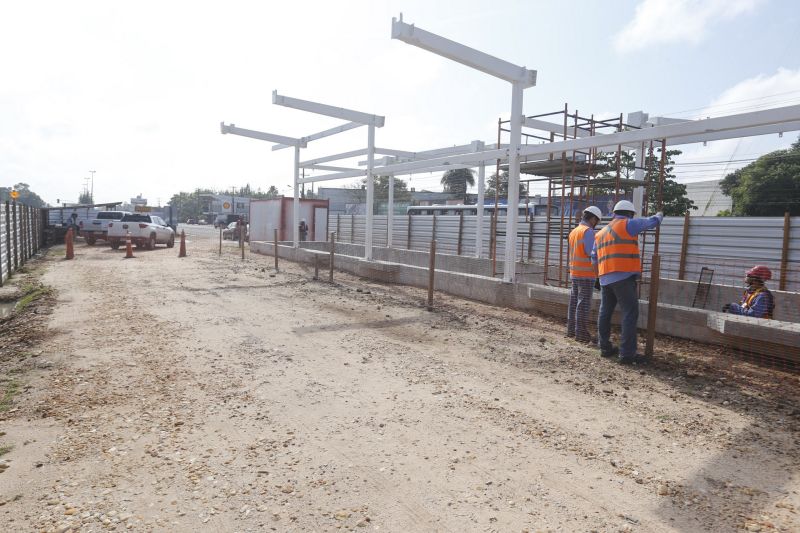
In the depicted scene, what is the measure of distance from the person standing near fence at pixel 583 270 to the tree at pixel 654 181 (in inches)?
88.1

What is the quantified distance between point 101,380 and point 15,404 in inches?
29.8

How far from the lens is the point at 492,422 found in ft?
13.9

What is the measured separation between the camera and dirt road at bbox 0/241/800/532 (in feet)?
9.68

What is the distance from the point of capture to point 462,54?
862cm

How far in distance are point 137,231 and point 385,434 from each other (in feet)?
68.6

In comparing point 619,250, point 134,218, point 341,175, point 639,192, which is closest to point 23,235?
point 134,218

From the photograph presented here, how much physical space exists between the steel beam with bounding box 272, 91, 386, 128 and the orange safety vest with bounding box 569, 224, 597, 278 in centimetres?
846

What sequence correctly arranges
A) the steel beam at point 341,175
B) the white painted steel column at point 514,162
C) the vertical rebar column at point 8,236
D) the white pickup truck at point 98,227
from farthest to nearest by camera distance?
the white pickup truck at point 98,227, the steel beam at point 341,175, the vertical rebar column at point 8,236, the white painted steel column at point 514,162

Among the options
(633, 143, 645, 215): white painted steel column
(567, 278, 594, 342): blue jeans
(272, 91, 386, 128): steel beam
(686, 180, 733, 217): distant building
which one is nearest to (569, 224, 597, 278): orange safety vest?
(567, 278, 594, 342): blue jeans

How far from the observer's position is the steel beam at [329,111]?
13.3 metres

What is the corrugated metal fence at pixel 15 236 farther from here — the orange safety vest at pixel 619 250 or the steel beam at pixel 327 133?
the orange safety vest at pixel 619 250

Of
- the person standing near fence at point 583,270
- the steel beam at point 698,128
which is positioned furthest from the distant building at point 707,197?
the person standing near fence at point 583,270

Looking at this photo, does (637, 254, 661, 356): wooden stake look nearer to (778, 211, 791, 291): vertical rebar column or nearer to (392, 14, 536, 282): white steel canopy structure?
(392, 14, 536, 282): white steel canopy structure

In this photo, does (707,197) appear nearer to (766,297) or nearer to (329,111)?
(329,111)
